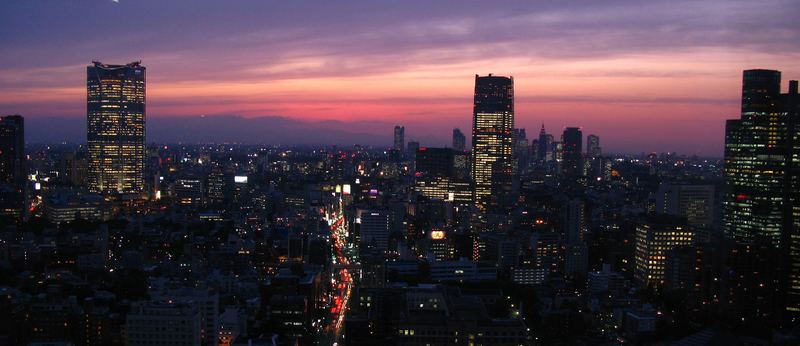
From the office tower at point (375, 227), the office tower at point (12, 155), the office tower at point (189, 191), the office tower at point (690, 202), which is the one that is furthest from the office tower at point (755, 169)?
the office tower at point (189, 191)

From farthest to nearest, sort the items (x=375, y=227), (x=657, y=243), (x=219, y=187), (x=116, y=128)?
(x=116, y=128)
(x=219, y=187)
(x=375, y=227)
(x=657, y=243)

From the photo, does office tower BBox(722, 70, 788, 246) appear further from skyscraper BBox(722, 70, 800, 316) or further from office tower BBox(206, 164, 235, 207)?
office tower BBox(206, 164, 235, 207)

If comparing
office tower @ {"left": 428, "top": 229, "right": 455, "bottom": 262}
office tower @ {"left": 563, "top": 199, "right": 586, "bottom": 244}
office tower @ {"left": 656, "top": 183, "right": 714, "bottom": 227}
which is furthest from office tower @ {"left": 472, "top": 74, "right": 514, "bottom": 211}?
office tower @ {"left": 656, "top": 183, "right": 714, "bottom": 227}

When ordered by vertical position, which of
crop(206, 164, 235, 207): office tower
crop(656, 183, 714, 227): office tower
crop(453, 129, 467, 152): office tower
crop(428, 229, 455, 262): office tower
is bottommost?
crop(428, 229, 455, 262): office tower

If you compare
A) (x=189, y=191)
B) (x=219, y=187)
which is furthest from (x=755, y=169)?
(x=219, y=187)

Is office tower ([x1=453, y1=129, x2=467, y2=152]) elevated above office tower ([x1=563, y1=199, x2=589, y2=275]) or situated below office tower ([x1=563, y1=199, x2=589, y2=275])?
above

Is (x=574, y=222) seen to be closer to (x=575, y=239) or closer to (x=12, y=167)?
(x=575, y=239)

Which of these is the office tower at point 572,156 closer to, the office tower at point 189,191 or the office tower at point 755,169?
the office tower at point 189,191
